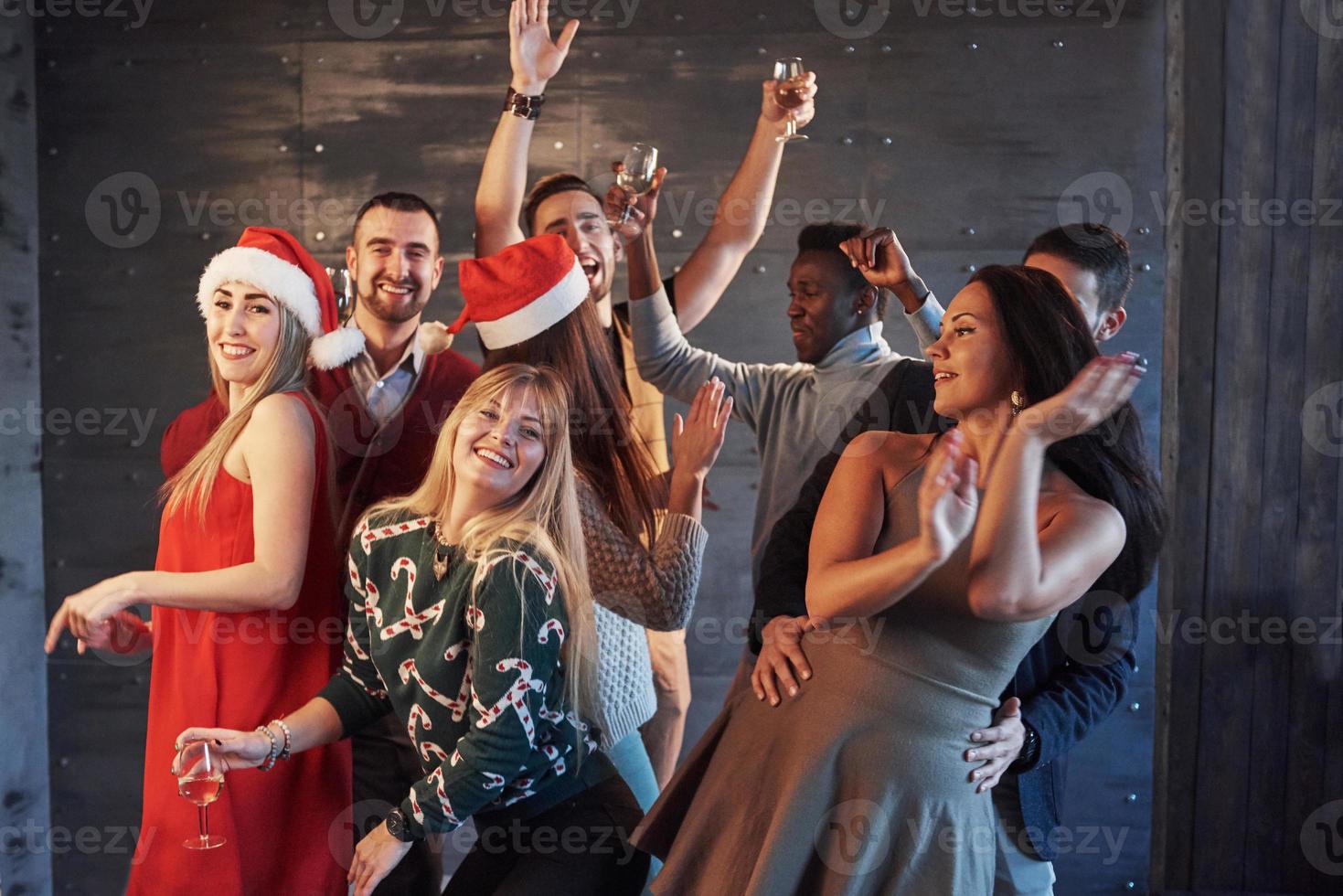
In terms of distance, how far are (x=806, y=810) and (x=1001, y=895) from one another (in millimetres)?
344

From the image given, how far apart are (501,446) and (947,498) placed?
769 mm

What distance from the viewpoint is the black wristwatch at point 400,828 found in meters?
1.73

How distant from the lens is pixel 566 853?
177cm

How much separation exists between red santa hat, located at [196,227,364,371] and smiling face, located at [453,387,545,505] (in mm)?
457

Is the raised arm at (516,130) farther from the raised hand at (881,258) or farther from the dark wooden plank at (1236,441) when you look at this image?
the dark wooden plank at (1236,441)

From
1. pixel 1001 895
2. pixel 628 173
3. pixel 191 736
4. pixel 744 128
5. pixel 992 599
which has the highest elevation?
pixel 744 128

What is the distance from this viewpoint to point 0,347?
3.39 meters

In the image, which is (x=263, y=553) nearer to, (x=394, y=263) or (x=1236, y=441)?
(x=394, y=263)

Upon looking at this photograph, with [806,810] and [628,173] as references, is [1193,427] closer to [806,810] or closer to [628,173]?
[628,173]

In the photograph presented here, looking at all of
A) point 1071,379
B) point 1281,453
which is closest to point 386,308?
point 1071,379

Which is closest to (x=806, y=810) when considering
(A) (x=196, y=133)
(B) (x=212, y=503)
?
(B) (x=212, y=503)

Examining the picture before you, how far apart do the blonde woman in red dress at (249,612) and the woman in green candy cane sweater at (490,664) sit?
164 mm

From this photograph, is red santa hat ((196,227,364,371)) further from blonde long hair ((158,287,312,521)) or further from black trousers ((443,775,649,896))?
black trousers ((443,775,649,896))

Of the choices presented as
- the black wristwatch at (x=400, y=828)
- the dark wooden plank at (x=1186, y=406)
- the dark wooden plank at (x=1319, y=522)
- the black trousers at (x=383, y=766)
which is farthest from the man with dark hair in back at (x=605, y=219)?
the dark wooden plank at (x=1319, y=522)
